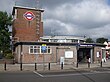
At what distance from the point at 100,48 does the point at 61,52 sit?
8.48m

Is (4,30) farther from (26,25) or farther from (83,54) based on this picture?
(83,54)

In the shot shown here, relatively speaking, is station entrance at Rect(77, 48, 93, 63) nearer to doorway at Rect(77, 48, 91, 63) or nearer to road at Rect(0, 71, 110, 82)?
doorway at Rect(77, 48, 91, 63)

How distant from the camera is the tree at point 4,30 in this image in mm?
63750

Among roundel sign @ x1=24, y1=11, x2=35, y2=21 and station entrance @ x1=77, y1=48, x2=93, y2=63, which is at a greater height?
roundel sign @ x1=24, y1=11, x2=35, y2=21

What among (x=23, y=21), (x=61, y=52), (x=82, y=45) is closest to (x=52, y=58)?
(x=61, y=52)

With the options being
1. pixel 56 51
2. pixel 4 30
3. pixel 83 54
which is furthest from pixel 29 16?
pixel 56 51

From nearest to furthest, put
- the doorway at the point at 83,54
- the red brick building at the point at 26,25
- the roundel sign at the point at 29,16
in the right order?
the doorway at the point at 83,54 < the red brick building at the point at 26,25 < the roundel sign at the point at 29,16

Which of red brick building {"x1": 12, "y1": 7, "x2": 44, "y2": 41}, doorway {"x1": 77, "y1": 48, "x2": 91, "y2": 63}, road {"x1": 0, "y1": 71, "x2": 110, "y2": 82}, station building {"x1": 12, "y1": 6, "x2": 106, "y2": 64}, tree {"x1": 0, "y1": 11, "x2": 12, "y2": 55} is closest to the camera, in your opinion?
road {"x1": 0, "y1": 71, "x2": 110, "y2": 82}

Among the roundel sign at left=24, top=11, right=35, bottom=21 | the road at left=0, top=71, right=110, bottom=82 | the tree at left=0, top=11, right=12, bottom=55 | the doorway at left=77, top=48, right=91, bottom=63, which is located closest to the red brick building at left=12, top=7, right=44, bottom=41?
the roundel sign at left=24, top=11, right=35, bottom=21

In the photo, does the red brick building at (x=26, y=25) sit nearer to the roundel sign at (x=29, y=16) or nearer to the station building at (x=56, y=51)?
the roundel sign at (x=29, y=16)

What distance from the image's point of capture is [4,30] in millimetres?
63688

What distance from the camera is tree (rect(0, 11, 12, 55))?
209ft

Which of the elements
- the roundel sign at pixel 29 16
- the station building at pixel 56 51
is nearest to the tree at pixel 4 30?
the roundel sign at pixel 29 16

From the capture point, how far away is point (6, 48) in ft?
217
